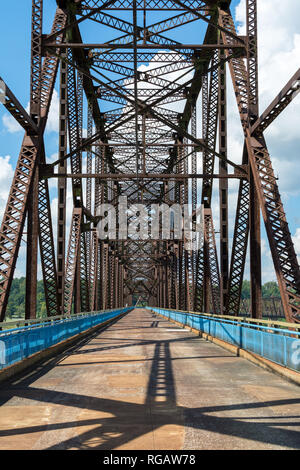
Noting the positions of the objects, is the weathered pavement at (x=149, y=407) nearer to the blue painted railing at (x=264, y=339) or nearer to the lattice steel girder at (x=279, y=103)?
the blue painted railing at (x=264, y=339)

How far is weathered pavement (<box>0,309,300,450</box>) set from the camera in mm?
5980

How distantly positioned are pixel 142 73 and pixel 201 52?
442cm

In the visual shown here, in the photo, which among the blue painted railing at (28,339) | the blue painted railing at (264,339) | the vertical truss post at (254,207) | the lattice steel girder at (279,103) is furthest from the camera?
the vertical truss post at (254,207)

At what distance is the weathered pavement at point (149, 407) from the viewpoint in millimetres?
5980

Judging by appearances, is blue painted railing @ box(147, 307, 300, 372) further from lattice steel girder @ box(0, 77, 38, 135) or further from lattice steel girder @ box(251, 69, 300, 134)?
lattice steel girder @ box(0, 77, 38, 135)

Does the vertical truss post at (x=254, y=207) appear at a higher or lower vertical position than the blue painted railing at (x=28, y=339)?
higher

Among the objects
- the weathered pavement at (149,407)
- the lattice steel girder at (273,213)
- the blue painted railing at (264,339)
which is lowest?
the weathered pavement at (149,407)

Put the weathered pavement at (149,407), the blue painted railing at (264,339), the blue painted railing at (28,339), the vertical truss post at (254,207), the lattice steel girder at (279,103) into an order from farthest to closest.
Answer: the vertical truss post at (254,207) < the lattice steel girder at (279,103) < the blue painted railing at (28,339) < the blue painted railing at (264,339) < the weathered pavement at (149,407)

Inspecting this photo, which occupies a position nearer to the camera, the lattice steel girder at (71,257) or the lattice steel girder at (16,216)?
the lattice steel girder at (16,216)

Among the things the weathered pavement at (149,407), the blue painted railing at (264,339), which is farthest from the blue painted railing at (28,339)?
the blue painted railing at (264,339)

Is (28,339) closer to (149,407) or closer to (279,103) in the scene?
(149,407)

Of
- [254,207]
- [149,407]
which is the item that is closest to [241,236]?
[254,207]

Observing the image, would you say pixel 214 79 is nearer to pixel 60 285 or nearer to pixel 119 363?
pixel 60 285

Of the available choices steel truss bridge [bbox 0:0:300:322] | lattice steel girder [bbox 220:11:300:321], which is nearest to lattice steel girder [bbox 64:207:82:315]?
steel truss bridge [bbox 0:0:300:322]
